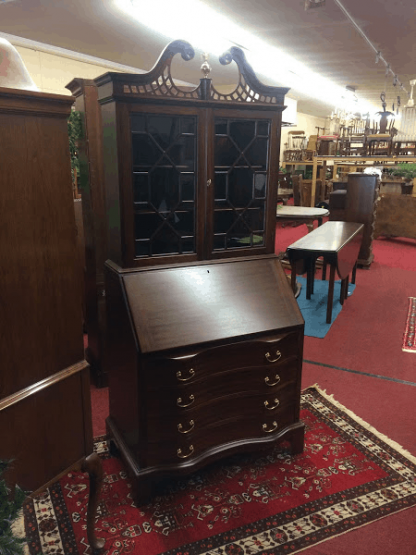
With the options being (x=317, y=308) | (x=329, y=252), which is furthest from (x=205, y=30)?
(x=317, y=308)

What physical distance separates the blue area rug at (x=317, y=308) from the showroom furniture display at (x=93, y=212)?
1834 mm

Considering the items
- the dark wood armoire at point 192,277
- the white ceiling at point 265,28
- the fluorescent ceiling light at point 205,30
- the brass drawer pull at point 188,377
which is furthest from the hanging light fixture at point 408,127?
the brass drawer pull at point 188,377

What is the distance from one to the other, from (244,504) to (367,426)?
96 centimetres

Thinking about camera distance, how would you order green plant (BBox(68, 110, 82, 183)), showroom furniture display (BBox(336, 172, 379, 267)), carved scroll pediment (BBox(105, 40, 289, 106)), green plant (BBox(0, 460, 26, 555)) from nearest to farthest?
green plant (BBox(0, 460, 26, 555)) → carved scroll pediment (BBox(105, 40, 289, 106)) → green plant (BBox(68, 110, 82, 183)) → showroom furniture display (BBox(336, 172, 379, 267))

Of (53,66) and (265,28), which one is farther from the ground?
(265,28)

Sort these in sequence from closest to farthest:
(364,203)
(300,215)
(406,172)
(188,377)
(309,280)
→ 1. (188,377)
2. (309,280)
3. (300,215)
4. (364,203)
5. (406,172)

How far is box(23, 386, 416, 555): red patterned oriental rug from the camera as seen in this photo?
1.79 metres

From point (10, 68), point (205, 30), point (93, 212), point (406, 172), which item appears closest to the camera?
point (10, 68)

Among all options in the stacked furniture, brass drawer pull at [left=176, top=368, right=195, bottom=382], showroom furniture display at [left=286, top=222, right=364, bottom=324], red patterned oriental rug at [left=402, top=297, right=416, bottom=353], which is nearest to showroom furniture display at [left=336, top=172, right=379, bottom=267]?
the stacked furniture

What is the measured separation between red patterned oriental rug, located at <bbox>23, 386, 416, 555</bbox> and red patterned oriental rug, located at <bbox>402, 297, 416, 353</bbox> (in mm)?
1391

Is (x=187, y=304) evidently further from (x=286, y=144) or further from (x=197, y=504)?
(x=286, y=144)

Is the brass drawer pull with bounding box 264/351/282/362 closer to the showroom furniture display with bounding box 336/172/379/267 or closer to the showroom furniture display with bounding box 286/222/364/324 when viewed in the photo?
the showroom furniture display with bounding box 286/222/364/324

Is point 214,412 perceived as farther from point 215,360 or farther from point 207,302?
point 207,302

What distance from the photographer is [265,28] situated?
5.87m
